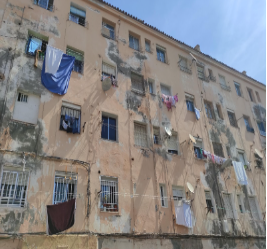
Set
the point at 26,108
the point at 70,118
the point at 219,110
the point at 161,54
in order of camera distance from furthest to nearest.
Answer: the point at 219,110, the point at 161,54, the point at 70,118, the point at 26,108

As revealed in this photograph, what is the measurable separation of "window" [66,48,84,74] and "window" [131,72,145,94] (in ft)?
13.0

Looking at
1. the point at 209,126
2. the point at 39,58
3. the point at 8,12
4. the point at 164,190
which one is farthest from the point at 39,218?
the point at 209,126

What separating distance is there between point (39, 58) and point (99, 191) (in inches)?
325

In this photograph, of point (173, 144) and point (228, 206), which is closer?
point (173, 144)

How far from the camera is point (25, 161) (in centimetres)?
1152

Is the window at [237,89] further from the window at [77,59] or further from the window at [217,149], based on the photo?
the window at [77,59]

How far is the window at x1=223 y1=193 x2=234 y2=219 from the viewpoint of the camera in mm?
17600

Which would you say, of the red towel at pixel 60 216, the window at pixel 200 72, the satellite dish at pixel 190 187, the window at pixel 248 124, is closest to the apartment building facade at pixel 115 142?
the satellite dish at pixel 190 187

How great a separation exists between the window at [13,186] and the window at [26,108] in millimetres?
2608

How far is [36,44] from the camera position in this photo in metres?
15.1

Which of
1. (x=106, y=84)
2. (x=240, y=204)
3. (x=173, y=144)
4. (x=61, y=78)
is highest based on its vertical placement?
(x=106, y=84)

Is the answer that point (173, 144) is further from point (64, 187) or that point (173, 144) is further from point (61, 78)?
point (61, 78)

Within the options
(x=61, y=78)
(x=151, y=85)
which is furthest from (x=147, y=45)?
(x=61, y=78)

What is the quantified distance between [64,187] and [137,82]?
31.4 feet
